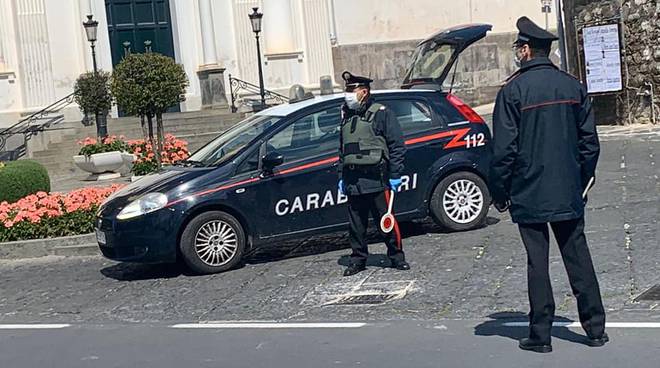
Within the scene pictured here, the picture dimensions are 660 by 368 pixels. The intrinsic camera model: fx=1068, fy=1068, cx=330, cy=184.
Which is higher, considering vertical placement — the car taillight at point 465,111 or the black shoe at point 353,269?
the car taillight at point 465,111

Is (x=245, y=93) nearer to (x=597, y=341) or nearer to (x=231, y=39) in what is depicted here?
(x=231, y=39)

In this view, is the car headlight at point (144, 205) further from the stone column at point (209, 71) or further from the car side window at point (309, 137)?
the stone column at point (209, 71)

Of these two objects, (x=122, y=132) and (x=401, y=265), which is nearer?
(x=401, y=265)

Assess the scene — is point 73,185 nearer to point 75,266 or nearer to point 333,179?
point 75,266

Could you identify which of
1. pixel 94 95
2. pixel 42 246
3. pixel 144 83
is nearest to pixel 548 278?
pixel 42 246

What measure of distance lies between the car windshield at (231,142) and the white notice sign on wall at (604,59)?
10.4m

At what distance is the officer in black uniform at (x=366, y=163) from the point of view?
9.27m

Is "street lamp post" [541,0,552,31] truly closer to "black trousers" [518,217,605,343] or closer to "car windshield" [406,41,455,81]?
"car windshield" [406,41,455,81]

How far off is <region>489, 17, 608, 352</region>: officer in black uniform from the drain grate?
132 centimetres

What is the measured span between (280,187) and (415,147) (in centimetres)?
149

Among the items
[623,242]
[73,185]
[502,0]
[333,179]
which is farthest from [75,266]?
[502,0]

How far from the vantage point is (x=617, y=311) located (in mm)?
7477

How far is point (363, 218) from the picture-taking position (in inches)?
372

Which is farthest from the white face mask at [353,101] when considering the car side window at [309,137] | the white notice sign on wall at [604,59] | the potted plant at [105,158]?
the white notice sign on wall at [604,59]
